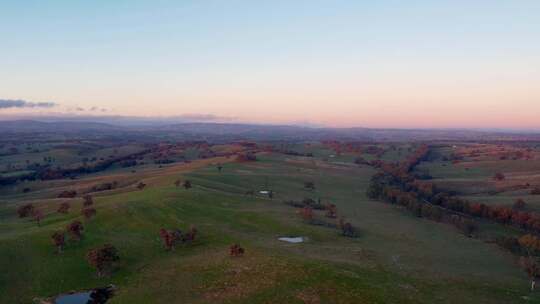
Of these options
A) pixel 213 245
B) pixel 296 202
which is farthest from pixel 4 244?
pixel 296 202

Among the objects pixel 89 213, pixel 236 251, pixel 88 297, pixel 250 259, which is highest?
pixel 89 213

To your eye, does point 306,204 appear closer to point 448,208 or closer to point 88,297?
point 448,208

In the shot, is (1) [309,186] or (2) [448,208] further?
(1) [309,186]

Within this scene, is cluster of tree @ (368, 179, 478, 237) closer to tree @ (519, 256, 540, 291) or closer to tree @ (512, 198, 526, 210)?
tree @ (512, 198, 526, 210)

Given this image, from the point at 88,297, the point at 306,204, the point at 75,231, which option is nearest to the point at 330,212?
the point at 306,204

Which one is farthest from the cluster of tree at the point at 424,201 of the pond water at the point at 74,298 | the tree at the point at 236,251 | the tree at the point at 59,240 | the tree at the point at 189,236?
the tree at the point at 59,240

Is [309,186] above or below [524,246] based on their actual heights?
below
